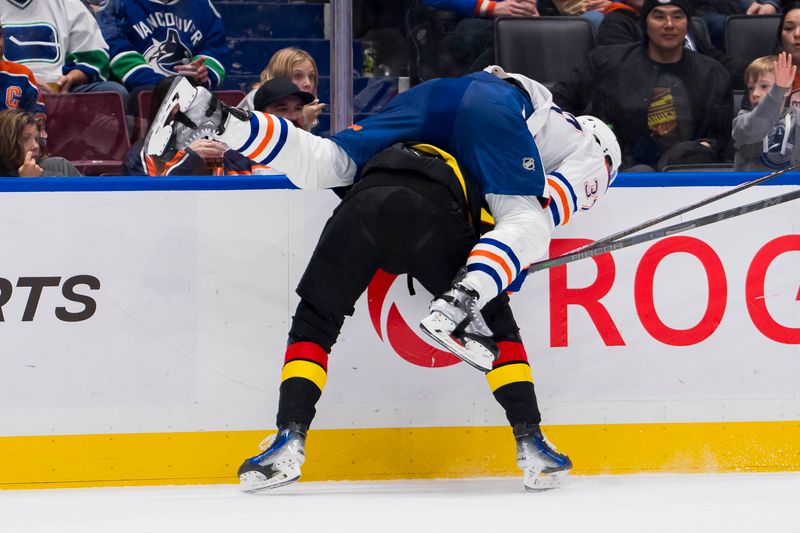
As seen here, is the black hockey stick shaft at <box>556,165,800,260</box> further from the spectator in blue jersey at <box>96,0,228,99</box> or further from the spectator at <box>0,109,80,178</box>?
the spectator in blue jersey at <box>96,0,228,99</box>

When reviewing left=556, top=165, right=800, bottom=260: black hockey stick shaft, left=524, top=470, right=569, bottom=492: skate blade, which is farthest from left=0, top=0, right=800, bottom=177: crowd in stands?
left=524, top=470, right=569, bottom=492: skate blade

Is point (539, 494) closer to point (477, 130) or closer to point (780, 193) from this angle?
point (477, 130)

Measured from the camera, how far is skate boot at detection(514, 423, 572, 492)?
9.37 ft

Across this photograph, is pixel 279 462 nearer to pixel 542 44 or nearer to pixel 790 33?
pixel 542 44

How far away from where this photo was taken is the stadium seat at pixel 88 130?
3391 millimetres

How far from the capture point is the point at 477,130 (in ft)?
9.12

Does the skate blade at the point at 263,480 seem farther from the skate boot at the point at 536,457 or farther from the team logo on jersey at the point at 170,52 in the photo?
the team logo on jersey at the point at 170,52

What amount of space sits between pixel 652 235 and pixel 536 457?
659 millimetres

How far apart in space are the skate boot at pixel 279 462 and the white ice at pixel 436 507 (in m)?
0.05

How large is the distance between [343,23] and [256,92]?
35 cm

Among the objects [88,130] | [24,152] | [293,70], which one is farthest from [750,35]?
[24,152]

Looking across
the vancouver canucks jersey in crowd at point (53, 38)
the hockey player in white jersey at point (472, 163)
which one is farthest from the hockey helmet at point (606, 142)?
the vancouver canucks jersey in crowd at point (53, 38)

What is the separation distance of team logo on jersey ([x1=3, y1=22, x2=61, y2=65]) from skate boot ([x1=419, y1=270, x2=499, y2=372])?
210 cm

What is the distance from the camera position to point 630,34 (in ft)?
13.6
